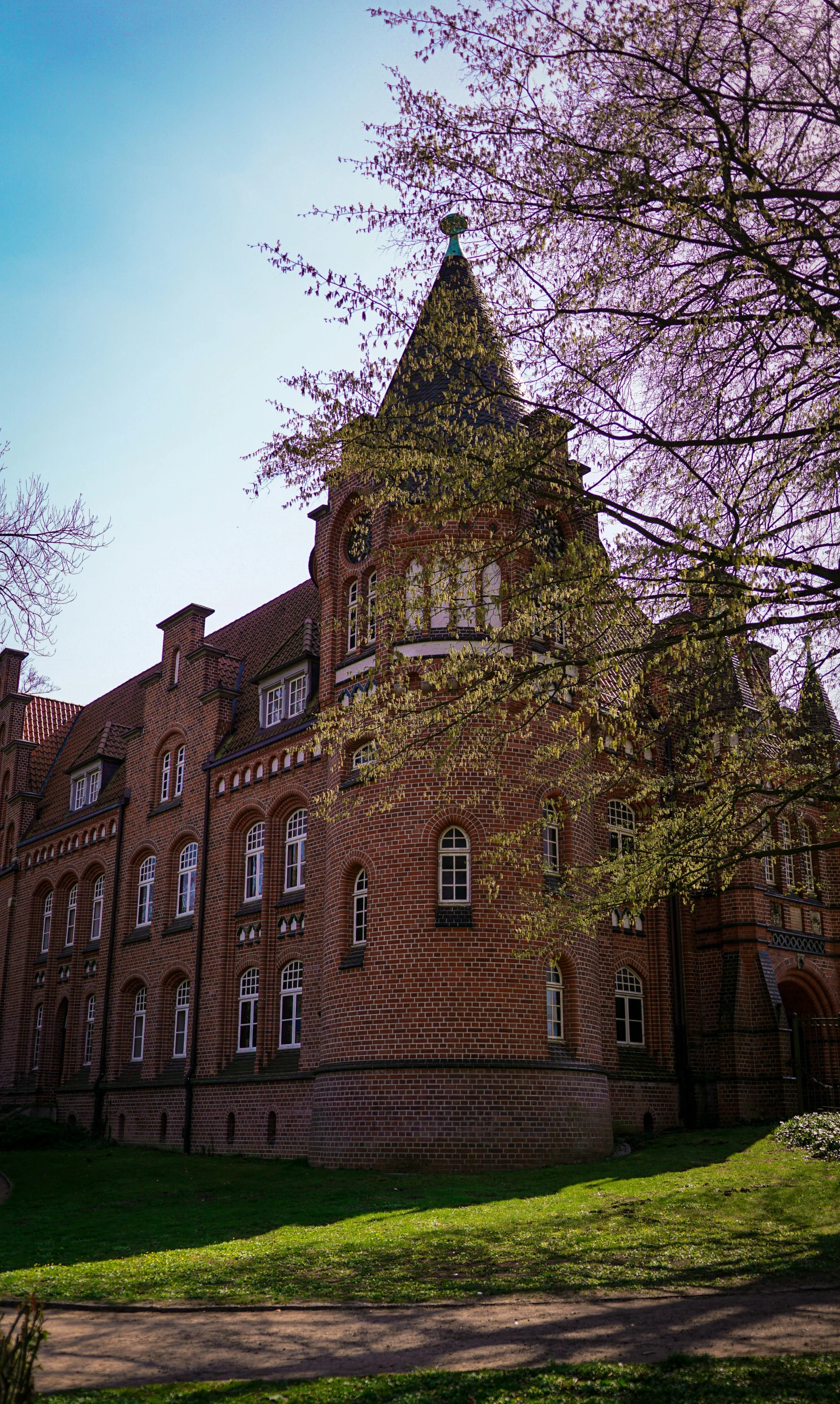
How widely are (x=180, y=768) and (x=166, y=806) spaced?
3.73 feet

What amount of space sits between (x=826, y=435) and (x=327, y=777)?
1448 cm

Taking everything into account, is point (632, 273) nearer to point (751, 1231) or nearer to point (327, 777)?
point (751, 1231)

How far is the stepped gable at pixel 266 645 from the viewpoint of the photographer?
85.5ft

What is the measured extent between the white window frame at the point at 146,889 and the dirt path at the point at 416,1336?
22.2 meters

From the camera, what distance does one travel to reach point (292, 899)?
2420 centimetres

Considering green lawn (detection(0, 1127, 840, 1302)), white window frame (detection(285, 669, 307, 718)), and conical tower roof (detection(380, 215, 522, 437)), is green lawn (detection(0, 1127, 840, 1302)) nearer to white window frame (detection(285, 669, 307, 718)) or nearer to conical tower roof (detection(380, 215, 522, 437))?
conical tower roof (detection(380, 215, 522, 437))

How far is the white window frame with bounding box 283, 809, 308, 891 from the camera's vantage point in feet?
80.4

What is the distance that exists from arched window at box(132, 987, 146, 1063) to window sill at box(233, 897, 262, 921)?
207 inches

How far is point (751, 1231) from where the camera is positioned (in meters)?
11.6

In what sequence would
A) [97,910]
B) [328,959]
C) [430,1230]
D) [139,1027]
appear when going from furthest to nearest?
[97,910]
[139,1027]
[328,959]
[430,1230]

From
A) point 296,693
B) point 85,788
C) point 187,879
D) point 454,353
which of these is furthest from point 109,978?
point 454,353

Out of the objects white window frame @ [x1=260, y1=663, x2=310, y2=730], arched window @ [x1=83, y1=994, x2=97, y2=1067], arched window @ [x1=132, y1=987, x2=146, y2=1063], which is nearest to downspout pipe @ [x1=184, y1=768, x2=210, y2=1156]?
A: white window frame @ [x1=260, y1=663, x2=310, y2=730]

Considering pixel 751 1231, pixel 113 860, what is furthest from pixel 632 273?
pixel 113 860

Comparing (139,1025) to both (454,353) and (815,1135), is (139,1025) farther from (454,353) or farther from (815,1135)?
(454,353)
